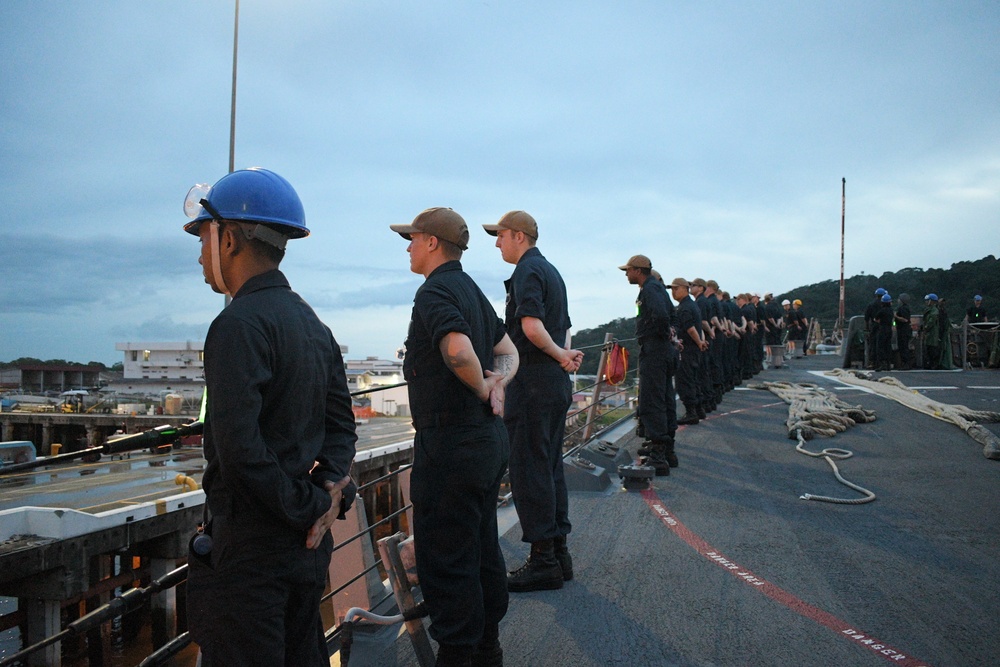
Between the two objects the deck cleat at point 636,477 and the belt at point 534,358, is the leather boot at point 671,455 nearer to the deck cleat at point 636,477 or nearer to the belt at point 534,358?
the deck cleat at point 636,477

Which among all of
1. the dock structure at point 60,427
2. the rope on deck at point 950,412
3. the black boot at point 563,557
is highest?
the rope on deck at point 950,412

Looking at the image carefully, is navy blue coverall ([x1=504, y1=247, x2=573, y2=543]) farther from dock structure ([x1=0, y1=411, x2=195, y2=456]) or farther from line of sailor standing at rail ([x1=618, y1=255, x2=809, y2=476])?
dock structure ([x1=0, y1=411, x2=195, y2=456])

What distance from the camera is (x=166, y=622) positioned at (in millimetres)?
24891

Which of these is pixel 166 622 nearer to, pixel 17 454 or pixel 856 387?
pixel 17 454

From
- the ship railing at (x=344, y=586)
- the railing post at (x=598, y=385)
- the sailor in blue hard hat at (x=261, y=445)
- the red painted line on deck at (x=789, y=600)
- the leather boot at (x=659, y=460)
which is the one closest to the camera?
the sailor in blue hard hat at (x=261, y=445)

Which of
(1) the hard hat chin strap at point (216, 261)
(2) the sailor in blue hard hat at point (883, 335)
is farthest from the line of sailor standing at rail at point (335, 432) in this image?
(2) the sailor in blue hard hat at point (883, 335)

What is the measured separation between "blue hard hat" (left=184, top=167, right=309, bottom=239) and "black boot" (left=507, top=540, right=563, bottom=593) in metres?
2.68

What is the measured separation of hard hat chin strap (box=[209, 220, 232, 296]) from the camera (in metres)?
1.99

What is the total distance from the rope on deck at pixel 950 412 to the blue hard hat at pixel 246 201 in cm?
803

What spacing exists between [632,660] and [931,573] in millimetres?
2283

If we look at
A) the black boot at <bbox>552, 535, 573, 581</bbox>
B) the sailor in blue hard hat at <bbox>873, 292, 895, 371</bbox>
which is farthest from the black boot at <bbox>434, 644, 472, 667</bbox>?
the sailor in blue hard hat at <bbox>873, 292, 895, 371</bbox>

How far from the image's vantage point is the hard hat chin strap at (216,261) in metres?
1.99

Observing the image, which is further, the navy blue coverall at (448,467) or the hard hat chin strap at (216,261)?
the navy blue coverall at (448,467)

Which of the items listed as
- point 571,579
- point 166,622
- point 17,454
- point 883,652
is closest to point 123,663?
point 166,622
